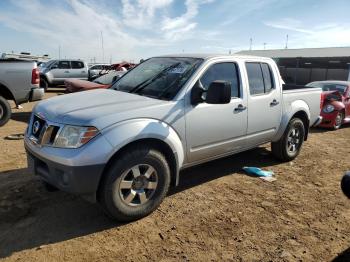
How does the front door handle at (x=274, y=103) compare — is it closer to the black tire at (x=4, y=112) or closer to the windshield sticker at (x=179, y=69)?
the windshield sticker at (x=179, y=69)

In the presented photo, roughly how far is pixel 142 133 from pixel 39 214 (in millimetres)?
1527

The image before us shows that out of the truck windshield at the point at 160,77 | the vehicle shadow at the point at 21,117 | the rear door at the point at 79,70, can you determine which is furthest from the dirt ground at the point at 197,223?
the rear door at the point at 79,70

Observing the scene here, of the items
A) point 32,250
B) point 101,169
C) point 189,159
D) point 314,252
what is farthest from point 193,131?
point 32,250

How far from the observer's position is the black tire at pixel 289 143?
5980mm

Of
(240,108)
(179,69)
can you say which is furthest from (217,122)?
(179,69)

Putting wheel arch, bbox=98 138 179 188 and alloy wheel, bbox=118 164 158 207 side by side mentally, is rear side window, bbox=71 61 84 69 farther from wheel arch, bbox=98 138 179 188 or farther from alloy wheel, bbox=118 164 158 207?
alloy wheel, bbox=118 164 158 207

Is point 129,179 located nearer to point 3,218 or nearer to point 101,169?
point 101,169

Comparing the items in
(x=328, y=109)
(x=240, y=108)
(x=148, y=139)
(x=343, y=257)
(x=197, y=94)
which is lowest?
(x=343, y=257)

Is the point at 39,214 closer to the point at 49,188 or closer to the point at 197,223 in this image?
the point at 49,188

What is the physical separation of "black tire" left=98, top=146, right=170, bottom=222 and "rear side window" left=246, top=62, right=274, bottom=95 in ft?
6.60

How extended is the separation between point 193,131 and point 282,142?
238 cm

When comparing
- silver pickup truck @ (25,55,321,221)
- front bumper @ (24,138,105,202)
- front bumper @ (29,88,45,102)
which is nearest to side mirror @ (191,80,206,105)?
silver pickup truck @ (25,55,321,221)

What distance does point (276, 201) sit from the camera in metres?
4.56

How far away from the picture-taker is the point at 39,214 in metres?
3.94
